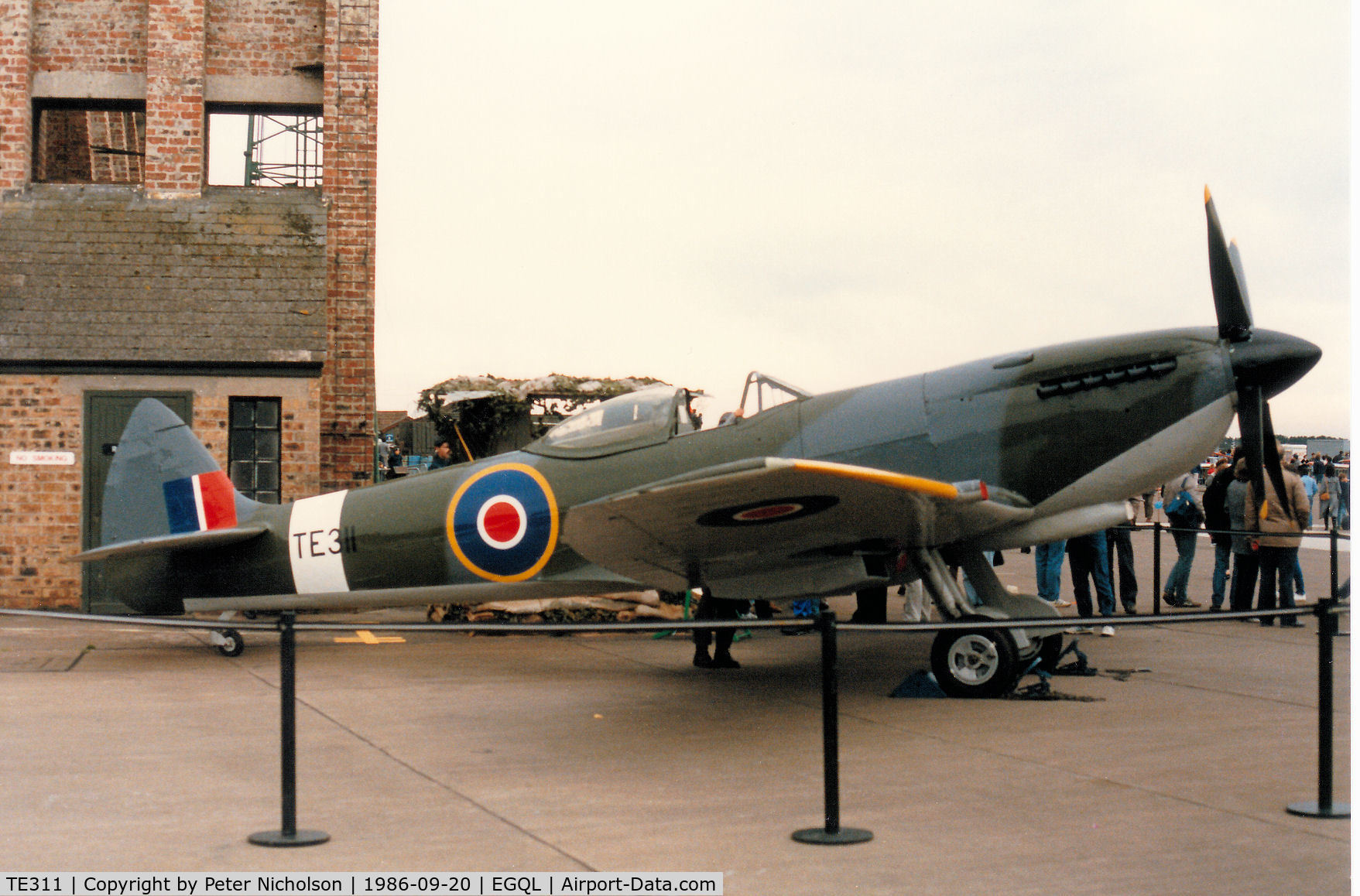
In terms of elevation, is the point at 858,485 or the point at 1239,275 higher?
the point at 1239,275

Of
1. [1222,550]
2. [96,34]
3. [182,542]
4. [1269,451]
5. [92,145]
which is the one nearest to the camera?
[1269,451]

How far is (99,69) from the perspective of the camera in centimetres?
1285

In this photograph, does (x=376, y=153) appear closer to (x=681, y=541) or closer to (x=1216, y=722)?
(x=681, y=541)

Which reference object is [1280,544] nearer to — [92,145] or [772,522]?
[772,522]

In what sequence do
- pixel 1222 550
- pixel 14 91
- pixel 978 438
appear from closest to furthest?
pixel 978 438 → pixel 1222 550 → pixel 14 91

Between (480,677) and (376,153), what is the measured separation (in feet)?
23.3

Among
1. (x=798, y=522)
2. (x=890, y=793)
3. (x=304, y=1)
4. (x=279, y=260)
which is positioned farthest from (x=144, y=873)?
(x=304, y=1)

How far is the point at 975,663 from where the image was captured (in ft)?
23.1

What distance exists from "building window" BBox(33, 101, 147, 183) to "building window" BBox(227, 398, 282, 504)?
5.06 meters

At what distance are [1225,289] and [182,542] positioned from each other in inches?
288

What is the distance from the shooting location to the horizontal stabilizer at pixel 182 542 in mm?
8828

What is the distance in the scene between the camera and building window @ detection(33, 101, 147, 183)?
55.3 feet

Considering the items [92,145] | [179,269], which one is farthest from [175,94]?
[92,145]

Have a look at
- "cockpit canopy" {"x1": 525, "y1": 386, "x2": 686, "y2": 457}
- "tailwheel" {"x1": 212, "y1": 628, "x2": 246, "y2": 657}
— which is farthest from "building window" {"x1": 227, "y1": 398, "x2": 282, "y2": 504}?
"cockpit canopy" {"x1": 525, "y1": 386, "x2": 686, "y2": 457}
